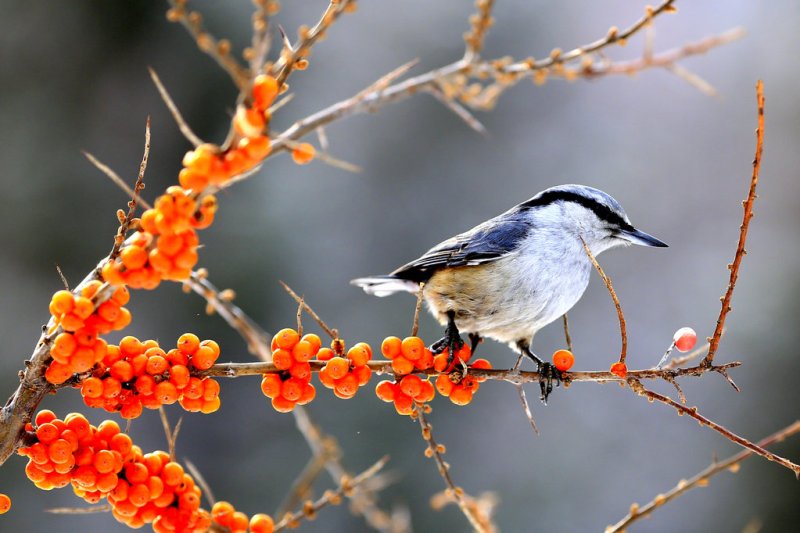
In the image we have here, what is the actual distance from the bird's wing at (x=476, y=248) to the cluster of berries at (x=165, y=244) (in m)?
1.96

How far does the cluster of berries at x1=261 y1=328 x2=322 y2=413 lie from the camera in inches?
70.0

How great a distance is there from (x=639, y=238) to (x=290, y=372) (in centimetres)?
170

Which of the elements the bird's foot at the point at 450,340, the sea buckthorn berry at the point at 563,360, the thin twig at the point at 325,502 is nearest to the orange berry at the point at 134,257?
the thin twig at the point at 325,502

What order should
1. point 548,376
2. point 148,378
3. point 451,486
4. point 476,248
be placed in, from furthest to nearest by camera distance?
point 476,248 → point 548,376 → point 451,486 → point 148,378

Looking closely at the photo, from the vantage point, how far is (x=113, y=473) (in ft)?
5.42

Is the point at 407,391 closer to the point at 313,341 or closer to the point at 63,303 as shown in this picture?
the point at 313,341

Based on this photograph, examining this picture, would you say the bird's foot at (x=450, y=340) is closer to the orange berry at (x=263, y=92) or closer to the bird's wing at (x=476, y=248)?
the bird's wing at (x=476, y=248)

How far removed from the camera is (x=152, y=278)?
141 cm

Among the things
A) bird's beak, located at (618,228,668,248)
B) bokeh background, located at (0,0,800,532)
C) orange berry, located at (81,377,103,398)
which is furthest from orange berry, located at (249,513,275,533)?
bokeh background, located at (0,0,800,532)

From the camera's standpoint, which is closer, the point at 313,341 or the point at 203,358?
the point at 203,358

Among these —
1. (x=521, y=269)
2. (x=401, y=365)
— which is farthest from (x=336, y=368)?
(x=521, y=269)

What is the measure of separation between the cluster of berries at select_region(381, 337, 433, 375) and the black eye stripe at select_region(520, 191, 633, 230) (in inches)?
53.7

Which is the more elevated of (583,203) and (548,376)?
(583,203)

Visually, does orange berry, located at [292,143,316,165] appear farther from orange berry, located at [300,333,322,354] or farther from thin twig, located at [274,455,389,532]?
thin twig, located at [274,455,389,532]
